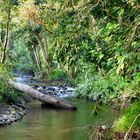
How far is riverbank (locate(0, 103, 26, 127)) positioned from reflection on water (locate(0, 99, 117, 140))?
273 mm

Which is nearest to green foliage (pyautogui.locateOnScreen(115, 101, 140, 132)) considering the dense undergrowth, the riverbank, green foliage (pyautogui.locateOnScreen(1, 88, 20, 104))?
the dense undergrowth

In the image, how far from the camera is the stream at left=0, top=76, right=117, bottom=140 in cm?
1203

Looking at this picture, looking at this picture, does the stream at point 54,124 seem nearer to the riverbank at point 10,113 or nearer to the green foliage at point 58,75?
the riverbank at point 10,113

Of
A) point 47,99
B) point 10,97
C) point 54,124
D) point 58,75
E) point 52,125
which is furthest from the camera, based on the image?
point 58,75

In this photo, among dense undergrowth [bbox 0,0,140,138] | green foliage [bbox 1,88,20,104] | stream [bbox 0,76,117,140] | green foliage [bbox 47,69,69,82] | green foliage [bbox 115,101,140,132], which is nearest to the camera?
dense undergrowth [bbox 0,0,140,138]

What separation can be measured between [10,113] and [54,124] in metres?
2.34

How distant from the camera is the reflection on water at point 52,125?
1206 centimetres

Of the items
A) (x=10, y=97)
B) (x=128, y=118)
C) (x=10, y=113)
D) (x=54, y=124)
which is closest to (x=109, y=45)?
(x=128, y=118)

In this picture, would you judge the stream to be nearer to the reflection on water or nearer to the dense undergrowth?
the reflection on water

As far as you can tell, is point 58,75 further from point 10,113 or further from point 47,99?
point 10,113

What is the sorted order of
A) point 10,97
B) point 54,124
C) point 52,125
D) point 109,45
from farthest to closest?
point 10,97 < point 54,124 < point 52,125 < point 109,45

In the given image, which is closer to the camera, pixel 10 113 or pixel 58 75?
pixel 10 113

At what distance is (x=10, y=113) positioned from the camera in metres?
15.6

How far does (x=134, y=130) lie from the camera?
8062 mm
